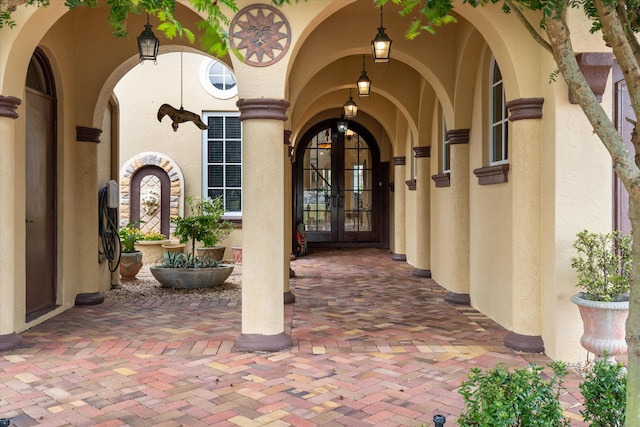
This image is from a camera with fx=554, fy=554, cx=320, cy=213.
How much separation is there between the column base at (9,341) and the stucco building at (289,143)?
0.03m

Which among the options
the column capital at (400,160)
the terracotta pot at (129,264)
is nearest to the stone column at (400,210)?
the column capital at (400,160)

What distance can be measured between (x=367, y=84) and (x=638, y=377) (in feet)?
22.3

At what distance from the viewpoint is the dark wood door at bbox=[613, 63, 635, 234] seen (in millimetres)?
5008

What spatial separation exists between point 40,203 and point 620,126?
6232 mm

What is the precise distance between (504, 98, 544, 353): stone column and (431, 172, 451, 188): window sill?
3.30 m

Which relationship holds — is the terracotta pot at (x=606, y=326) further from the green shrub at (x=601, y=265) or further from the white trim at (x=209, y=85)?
the white trim at (x=209, y=85)

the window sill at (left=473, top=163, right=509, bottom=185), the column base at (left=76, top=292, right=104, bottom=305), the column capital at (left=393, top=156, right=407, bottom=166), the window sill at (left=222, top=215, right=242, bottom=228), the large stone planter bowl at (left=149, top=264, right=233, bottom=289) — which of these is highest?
the column capital at (left=393, top=156, right=407, bottom=166)

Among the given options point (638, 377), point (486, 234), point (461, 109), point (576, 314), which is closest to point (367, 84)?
point (461, 109)

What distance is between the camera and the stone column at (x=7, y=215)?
509cm

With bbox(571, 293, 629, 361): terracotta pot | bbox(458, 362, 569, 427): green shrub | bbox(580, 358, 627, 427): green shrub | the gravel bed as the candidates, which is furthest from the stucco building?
bbox(458, 362, 569, 427): green shrub

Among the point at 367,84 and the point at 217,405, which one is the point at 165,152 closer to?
the point at 367,84

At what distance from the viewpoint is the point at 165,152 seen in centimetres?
1316

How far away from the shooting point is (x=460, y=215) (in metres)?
7.52

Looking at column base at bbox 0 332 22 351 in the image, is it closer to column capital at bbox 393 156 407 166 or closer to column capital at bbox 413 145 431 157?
column capital at bbox 413 145 431 157
